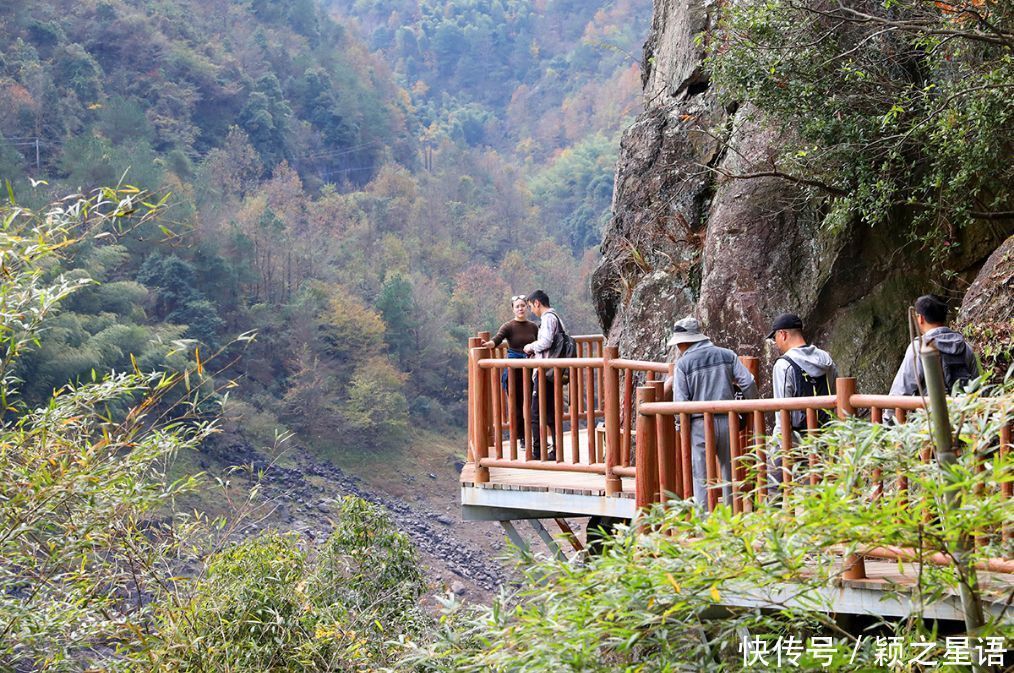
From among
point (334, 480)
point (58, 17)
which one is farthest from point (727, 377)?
point (58, 17)

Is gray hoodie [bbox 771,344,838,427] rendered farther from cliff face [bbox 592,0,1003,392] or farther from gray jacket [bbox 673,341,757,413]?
cliff face [bbox 592,0,1003,392]

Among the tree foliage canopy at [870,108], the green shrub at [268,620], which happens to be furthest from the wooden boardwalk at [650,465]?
the tree foliage canopy at [870,108]

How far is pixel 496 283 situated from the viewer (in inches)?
1864

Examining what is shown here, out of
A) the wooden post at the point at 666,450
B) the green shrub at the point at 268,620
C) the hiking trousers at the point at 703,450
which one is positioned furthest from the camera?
the green shrub at the point at 268,620

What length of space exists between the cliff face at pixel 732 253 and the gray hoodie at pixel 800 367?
335 centimetres

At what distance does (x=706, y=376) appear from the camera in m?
4.68

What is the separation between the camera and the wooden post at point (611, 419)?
5535 mm

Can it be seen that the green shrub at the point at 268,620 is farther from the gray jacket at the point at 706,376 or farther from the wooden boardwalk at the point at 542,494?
the gray jacket at the point at 706,376

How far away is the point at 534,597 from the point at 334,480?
30.7 meters

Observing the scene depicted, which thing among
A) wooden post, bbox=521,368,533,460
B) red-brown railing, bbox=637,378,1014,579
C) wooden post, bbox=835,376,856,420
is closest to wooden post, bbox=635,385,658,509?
red-brown railing, bbox=637,378,1014,579

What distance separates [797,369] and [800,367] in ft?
0.05

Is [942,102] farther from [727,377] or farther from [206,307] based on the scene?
[206,307]

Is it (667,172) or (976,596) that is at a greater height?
(667,172)

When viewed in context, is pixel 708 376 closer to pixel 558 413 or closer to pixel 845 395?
pixel 845 395
